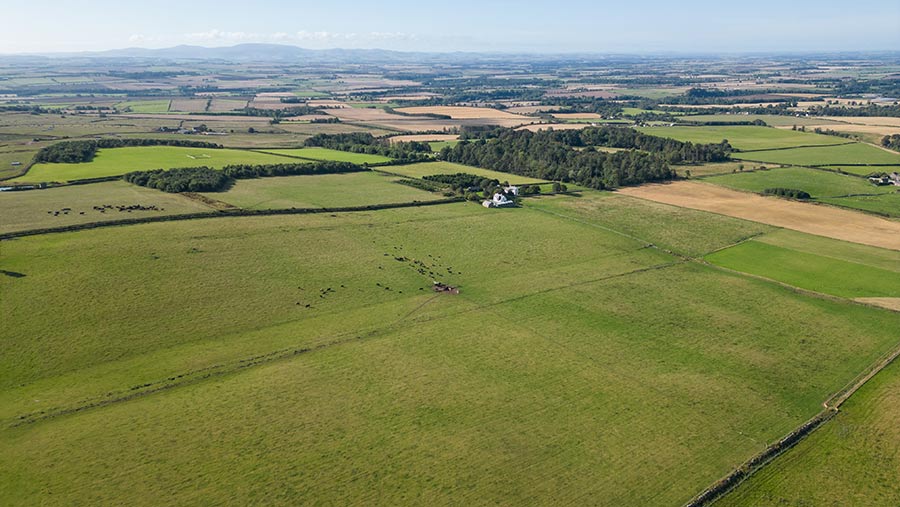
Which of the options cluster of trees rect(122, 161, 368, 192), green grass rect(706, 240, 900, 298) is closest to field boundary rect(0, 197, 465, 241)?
cluster of trees rect(122, 161, 368, 192)

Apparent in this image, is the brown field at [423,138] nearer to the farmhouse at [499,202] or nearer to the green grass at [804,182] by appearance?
the farmhouse at [499,202]

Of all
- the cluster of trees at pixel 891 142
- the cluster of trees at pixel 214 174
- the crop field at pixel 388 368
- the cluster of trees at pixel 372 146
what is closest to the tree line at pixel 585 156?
the cluster of trees at pixel 372 146

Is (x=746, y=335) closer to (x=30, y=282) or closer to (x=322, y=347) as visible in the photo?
(x=322, y=347)

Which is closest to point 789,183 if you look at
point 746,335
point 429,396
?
point 746,335

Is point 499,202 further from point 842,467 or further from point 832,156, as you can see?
point 832,156

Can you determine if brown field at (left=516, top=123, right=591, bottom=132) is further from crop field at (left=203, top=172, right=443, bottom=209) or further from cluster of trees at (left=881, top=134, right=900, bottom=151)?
crop field at (left=203, top=172, right=443, bottom=209)

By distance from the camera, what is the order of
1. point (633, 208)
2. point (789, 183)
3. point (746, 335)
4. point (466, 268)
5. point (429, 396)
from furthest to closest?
point (789, 183)
point (633, 208)
point (466, 268)
point (746, 335)
point (429, 396)
